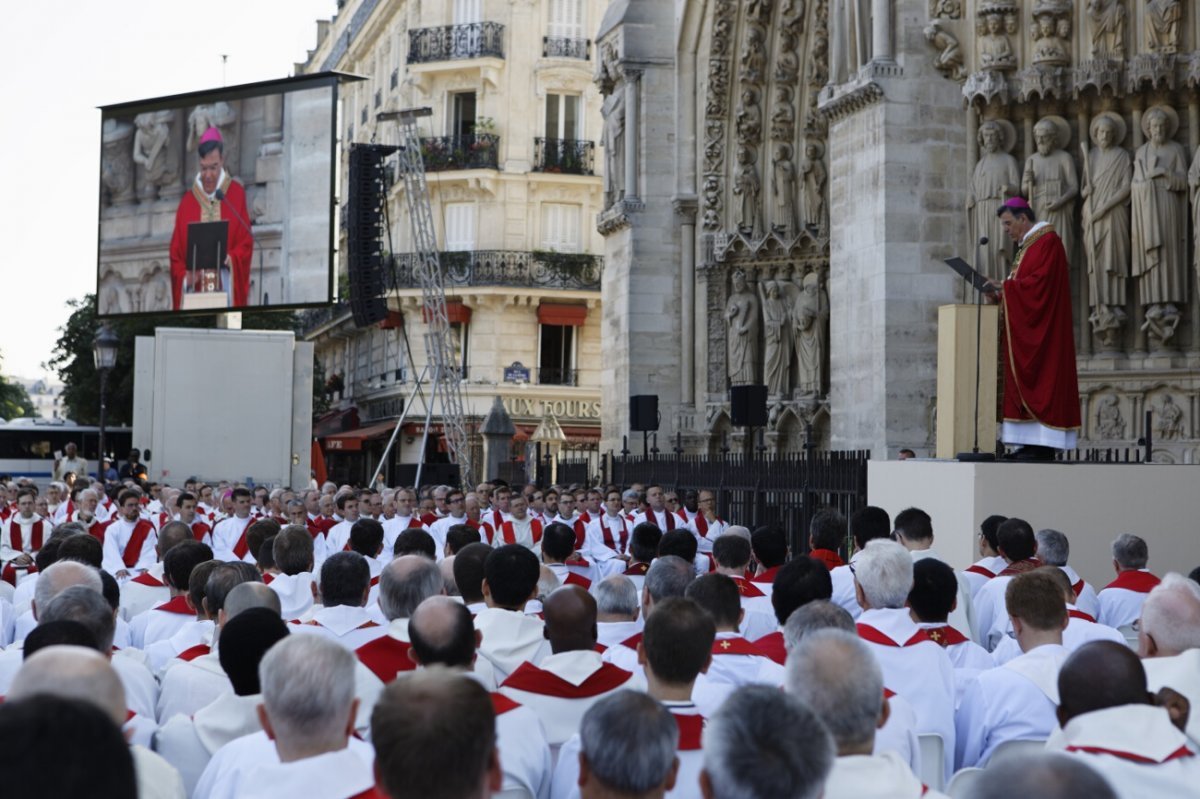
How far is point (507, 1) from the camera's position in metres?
42.8

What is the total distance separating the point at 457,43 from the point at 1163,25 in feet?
100

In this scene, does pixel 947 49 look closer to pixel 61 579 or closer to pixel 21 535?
pixel 21 535

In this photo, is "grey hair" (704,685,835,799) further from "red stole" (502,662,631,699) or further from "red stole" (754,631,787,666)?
"red stole" (754,631,787,666)

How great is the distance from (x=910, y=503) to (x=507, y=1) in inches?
1331

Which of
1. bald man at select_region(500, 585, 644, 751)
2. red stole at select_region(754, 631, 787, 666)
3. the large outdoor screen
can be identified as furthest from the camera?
the large outdoor screen

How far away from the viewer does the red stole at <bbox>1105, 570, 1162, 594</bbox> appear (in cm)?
776

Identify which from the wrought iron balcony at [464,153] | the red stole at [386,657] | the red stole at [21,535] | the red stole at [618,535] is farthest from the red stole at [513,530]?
the wrought iron balcony at [464,153]

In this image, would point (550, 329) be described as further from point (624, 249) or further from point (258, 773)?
point (258, 773)

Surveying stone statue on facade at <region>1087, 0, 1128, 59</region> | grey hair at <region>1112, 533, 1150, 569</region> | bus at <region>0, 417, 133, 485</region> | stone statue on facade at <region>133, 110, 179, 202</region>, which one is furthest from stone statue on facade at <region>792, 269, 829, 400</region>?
bus at <region>0, 417, 133, 485</region>

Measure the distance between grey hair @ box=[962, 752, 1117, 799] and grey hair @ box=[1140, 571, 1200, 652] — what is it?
240 centimetres

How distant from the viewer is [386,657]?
5.76m

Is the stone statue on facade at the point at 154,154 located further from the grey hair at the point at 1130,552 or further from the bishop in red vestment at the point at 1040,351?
the grey hair at the point at 1130,552

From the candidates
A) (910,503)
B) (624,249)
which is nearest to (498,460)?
(624,249)

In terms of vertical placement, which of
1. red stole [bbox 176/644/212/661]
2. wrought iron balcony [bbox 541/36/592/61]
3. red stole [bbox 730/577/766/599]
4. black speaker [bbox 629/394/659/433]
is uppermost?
wrought iron balcony [bbox 541/36/592/61]
